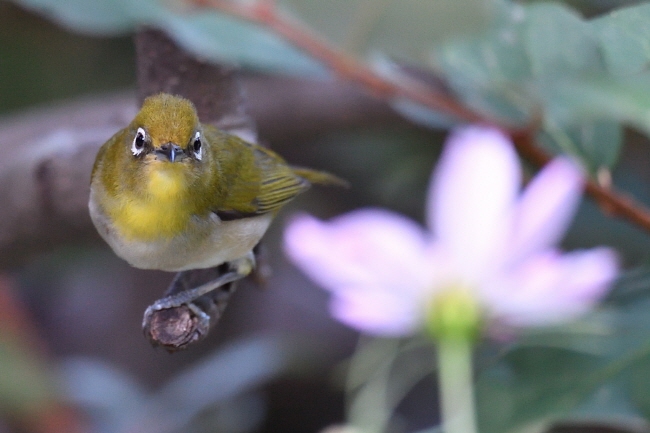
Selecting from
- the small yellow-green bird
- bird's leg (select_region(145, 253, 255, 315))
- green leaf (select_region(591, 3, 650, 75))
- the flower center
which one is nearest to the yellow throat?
the small yellow-green bird

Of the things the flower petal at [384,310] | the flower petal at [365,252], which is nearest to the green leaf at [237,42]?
the flower petal at [365,252]

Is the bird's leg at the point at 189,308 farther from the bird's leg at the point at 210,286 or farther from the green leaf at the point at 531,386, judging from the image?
the green leaf at the point at 531,386

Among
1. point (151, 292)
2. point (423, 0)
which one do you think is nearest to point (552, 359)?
point (423, 0)

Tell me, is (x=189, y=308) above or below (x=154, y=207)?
below

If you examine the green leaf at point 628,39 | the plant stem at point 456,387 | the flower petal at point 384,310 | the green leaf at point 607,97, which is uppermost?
the green leaf at point 628,39

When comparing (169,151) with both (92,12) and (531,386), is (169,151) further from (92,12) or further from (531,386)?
(531,386)

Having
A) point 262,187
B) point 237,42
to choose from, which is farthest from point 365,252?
point 262,187
